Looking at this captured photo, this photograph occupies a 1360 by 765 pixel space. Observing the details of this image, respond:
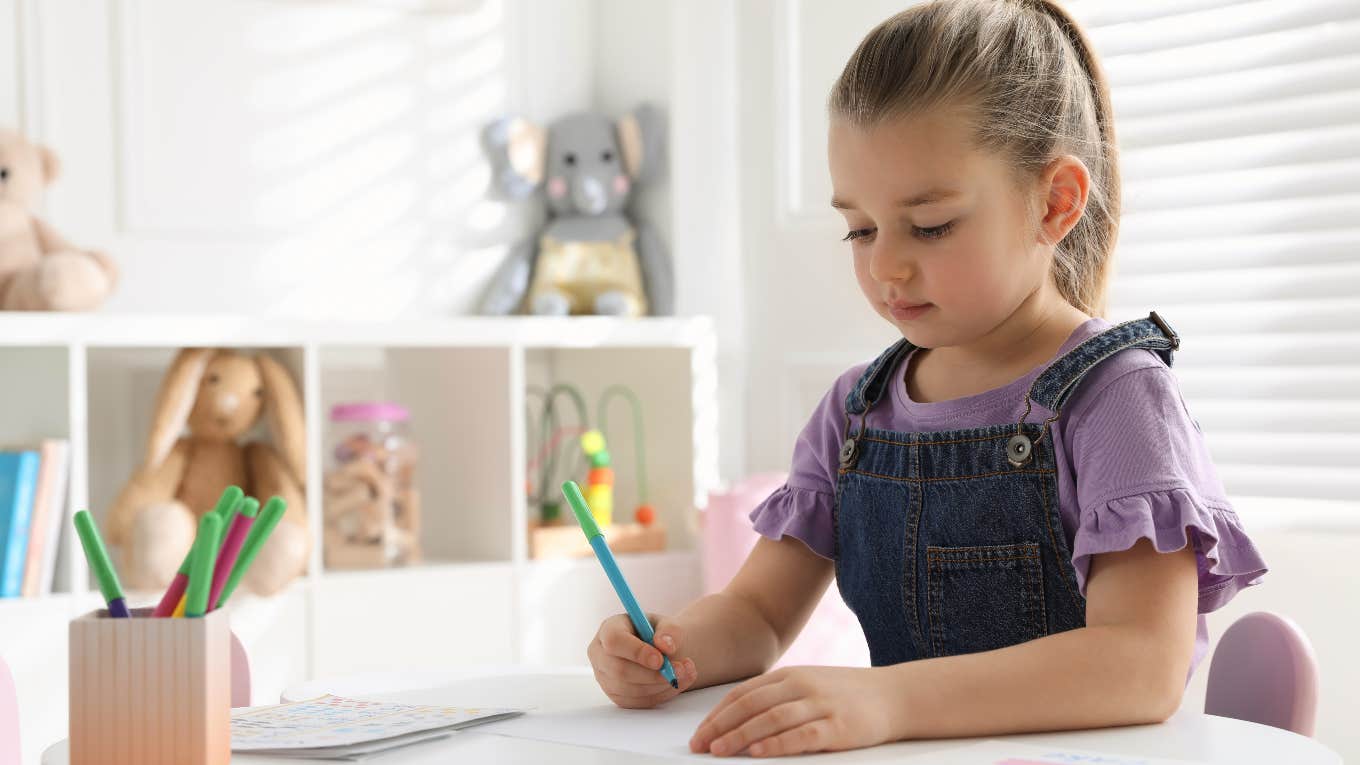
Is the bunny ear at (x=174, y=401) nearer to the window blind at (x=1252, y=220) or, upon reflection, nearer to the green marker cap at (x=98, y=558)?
the window blind at (x=1252, y=220)

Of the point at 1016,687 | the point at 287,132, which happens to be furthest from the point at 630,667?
the point at 287,132

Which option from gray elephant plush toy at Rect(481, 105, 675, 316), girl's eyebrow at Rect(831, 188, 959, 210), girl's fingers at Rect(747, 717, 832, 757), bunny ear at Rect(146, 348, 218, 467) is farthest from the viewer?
gray elephant plush toy at Rect(481, 105, 675, 316)

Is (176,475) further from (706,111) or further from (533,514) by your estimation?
(706,111)

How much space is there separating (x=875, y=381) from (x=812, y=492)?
110 millimetres

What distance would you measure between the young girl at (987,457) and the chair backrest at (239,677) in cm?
30

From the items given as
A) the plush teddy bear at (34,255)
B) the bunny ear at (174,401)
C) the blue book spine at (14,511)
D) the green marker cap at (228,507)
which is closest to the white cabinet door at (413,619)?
the bunny ear at (174,401)

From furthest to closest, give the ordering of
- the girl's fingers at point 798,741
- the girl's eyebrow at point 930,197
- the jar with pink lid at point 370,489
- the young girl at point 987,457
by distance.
→ the jar with pink lid at point 370,489
the girl's eyebrow at point 930,197
the young girl at point 987,457
the girl's fingers at point 798,741

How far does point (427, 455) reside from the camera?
8.14 feet

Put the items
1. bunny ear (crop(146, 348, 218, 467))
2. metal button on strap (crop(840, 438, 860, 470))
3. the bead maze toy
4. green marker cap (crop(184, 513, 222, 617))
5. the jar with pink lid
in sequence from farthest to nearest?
the bead maze toy < the jar with pink lid < bunny ear (crop(146, 348, 218, 467)) < metal button on strap (crop(840, 438, 860, 470)) < green marker cap (crop(184, 513, 222, 617))

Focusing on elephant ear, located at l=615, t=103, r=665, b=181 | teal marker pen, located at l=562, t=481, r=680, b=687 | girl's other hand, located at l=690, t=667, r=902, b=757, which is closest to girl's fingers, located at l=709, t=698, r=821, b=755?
girl's other hand, located at l=690, t=667, r=902, b=757

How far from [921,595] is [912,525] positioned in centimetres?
5

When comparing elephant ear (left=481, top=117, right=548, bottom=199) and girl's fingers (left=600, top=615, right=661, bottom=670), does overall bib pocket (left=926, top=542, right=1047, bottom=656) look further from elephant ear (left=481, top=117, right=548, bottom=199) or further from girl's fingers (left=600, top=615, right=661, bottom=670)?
elephant ear (left=481, top=117, right=548, bottom=199)

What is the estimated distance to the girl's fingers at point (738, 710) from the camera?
2.67 feet

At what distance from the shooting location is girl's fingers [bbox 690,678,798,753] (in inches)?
32.0
